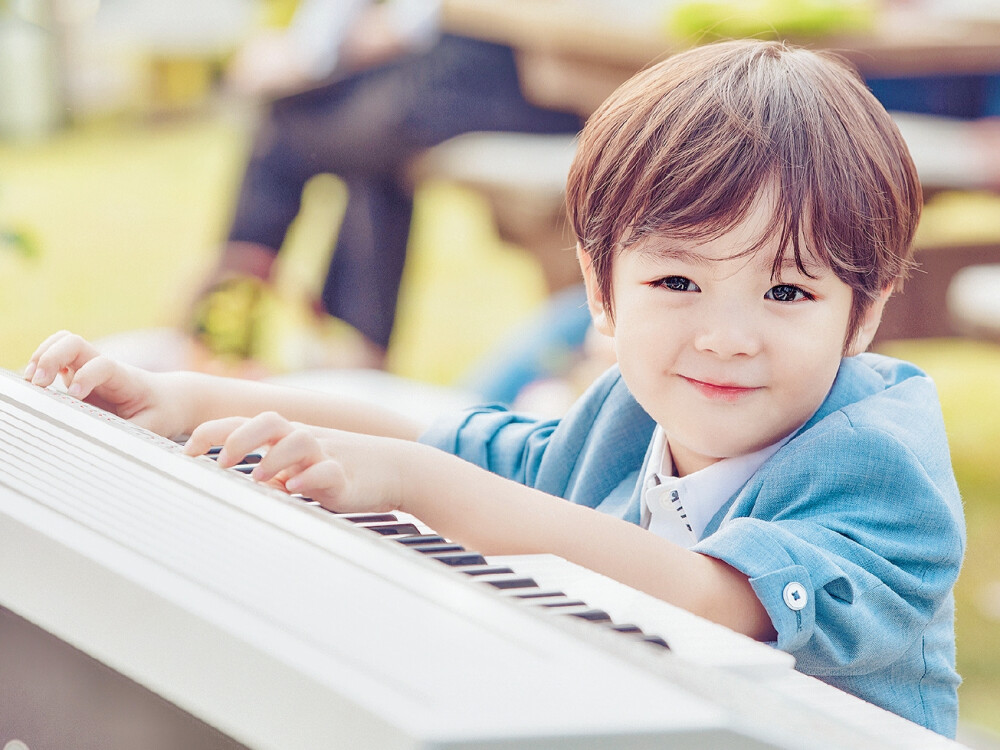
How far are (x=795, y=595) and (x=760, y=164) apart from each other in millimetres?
340

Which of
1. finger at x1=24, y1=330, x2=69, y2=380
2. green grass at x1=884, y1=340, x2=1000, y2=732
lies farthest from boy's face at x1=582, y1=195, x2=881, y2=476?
green grass at x1=884, y1=340, x2=1000, y2=732

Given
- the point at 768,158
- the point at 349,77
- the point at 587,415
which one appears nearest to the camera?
the point at 768,158

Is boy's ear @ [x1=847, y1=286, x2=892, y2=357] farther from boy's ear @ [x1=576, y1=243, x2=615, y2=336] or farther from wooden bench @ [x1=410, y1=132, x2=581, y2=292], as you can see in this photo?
wooden bench @ [x1=410, y1=132, x2=581, y2=292]

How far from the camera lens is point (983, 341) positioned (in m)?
3.12

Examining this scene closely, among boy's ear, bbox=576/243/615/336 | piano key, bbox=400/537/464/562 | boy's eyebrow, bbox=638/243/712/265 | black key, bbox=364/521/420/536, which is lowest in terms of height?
black key, bbox=364/521/420/536

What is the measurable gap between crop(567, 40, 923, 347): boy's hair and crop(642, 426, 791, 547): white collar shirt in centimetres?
14

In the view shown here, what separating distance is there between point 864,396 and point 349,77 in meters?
2.91

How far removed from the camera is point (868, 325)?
110cm

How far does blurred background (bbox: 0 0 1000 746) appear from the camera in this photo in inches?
124

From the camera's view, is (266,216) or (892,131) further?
(266,216)

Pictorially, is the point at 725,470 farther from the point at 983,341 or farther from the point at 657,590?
the point at 983,341

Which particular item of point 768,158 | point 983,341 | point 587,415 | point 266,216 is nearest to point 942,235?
point 983,341

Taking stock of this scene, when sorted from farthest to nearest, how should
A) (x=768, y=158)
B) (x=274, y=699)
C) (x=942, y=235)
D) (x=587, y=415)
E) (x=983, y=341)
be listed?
(x=942, y=235), (x=983, y=341), (x=587, y=415), (x=768, y=158), (x=274, y=699)

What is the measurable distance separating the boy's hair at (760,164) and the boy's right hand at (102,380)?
432 mm
